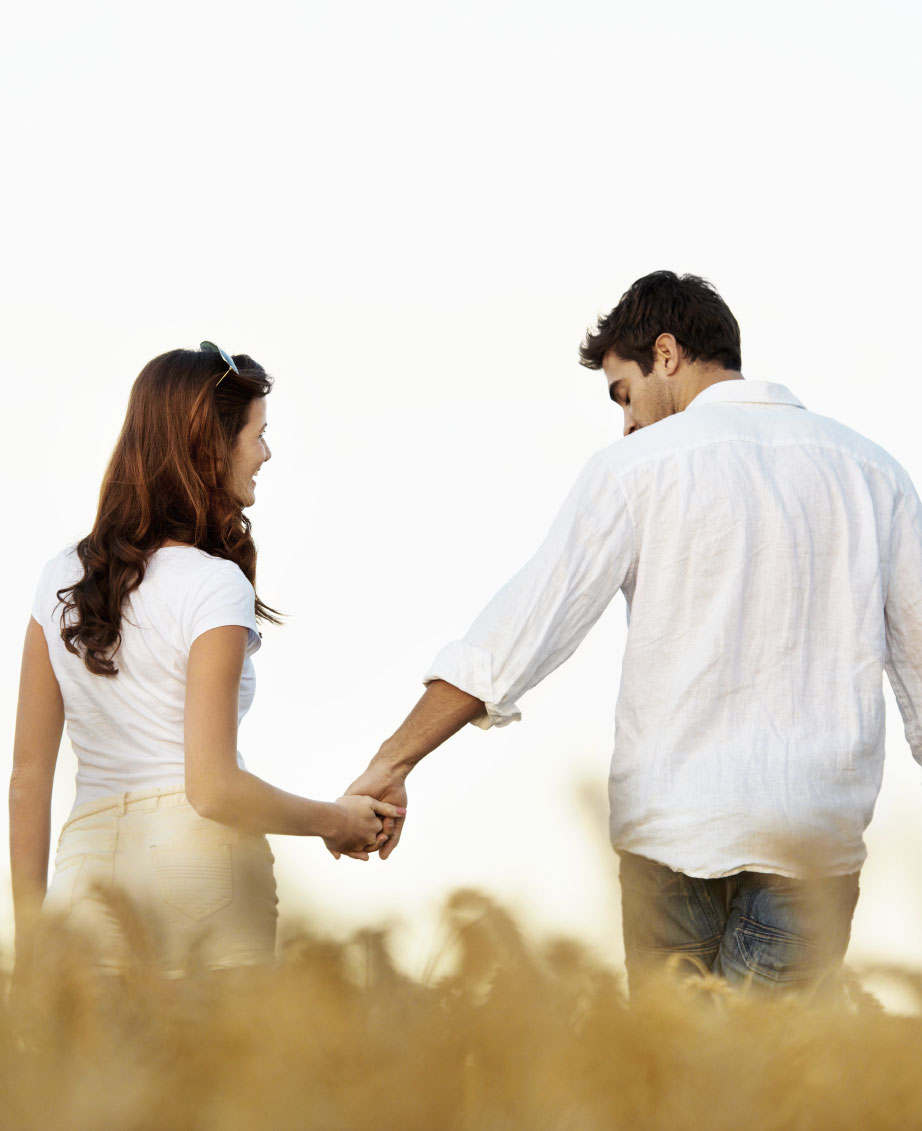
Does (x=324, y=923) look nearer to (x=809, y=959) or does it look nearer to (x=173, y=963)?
(x=173, y=963)

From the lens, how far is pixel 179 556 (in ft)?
7.29

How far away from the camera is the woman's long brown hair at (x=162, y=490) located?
214cm

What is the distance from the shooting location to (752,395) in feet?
8.32

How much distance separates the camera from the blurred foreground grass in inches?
19.7

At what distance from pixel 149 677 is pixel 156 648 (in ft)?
0.19

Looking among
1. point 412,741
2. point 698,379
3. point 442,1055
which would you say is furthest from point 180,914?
point 698,379

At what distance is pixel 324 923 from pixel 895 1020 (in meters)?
0.29

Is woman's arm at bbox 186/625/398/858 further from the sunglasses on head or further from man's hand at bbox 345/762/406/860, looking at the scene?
the sunglasses on head

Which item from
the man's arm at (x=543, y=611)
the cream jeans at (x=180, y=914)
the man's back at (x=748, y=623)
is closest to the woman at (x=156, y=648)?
the man's arm at (x=543, y=611)

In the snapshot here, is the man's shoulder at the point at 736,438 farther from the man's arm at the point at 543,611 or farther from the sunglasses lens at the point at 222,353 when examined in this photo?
the sunglasses lens at the point at 222,353

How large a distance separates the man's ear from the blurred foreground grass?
251 cm

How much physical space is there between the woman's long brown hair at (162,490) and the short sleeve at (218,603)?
0.13m

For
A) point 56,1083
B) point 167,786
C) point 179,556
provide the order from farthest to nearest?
point 179,556 < point 167,786 < point 56,1083

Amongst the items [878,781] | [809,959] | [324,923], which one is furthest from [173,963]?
[878,781]
